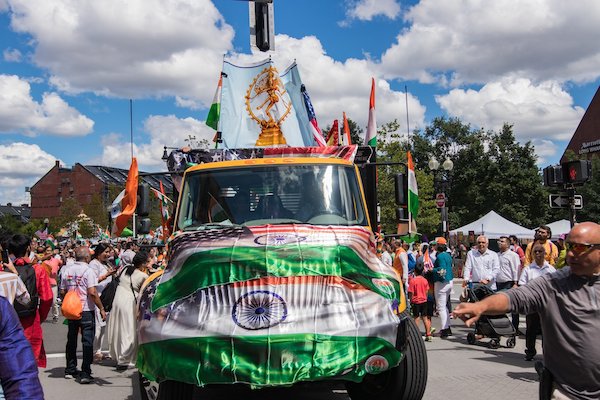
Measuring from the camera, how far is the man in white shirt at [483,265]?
40.9 ft

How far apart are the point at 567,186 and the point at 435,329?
4.16 m

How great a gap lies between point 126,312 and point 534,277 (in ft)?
19.4

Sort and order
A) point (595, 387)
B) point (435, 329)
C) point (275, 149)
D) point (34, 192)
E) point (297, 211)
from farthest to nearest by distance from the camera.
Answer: point (34, 192), point (435, 329), point (275, 149), point (297, 211), point (595, 387)

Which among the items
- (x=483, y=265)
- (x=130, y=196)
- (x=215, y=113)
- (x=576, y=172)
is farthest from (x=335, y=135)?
(x=576, y=172)

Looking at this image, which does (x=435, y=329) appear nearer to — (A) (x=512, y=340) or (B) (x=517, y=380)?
(A) (x=512, y=340)

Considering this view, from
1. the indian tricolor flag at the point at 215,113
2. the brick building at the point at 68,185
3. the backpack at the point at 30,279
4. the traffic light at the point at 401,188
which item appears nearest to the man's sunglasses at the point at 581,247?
the traffic light at the point at 401,188

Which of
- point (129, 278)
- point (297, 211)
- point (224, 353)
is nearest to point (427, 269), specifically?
point (129, 278)

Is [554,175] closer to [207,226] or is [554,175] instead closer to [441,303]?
[441,303]

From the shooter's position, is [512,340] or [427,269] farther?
[427,269]

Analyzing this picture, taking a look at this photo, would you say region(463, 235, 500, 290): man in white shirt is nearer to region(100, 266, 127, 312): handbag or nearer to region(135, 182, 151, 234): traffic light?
region(100, 266, 127, 312): handbag

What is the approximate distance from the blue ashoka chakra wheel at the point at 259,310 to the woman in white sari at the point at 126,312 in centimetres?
476

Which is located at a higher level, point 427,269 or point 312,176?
point 312,176

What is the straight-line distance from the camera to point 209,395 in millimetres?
8266

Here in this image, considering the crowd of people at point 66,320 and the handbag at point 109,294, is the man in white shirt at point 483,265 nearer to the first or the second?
the crowd of people at point 66,320
